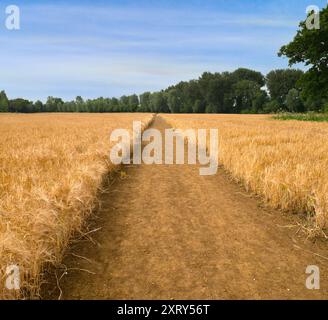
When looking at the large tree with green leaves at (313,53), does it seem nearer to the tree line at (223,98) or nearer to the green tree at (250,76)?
the tree line at (223,98)

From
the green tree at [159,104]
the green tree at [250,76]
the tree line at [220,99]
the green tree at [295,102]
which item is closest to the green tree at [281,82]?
the tree line at [220,99]

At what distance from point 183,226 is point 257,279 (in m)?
2.00

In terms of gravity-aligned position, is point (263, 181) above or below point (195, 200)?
above

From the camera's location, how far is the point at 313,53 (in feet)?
100

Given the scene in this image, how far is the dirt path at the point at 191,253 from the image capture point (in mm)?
3988

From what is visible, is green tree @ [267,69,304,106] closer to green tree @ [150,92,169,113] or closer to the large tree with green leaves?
green tree @ [150,92,169,113]

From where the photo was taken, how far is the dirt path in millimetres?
3988

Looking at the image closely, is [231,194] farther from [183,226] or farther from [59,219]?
[59,219]

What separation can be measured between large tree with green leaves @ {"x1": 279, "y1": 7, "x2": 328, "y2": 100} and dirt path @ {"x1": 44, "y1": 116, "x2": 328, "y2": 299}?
1108 inches

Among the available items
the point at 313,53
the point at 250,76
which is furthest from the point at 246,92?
the point at 313,53
